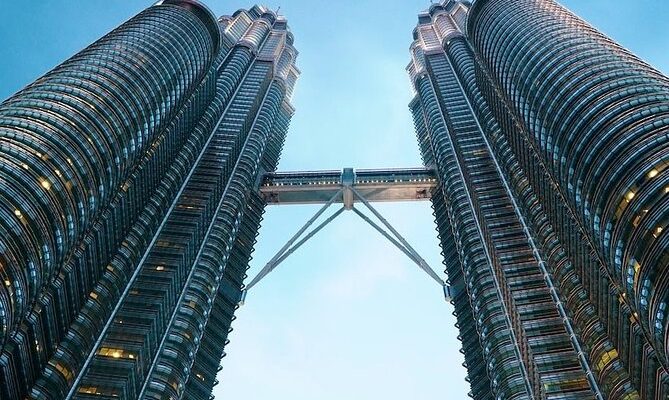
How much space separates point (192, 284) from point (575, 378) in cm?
5435

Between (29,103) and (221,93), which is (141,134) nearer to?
(29,103)

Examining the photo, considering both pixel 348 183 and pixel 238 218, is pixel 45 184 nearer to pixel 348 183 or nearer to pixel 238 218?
pixel 238 218

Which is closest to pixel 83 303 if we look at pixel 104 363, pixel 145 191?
pixel 104 363

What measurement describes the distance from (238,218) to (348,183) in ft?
105

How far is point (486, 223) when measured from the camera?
365 feet

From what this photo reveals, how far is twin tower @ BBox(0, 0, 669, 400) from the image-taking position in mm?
65188

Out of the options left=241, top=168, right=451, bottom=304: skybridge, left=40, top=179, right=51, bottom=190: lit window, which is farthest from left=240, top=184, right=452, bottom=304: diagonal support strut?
left=40, top=179, right=51, bottom=190: lit window

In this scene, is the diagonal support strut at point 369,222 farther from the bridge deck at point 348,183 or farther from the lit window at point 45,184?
the lit window at point 45,184

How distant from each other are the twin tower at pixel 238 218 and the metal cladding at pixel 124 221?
32 centimetres

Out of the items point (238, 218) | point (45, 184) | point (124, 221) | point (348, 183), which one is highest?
point (348, 183)

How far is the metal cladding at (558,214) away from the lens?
60875 millimetres

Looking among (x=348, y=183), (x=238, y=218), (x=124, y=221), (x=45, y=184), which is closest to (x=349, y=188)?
(x=348, y=183)

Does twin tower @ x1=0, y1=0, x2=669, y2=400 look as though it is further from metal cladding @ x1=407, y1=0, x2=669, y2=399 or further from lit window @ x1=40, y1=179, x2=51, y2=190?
lit window @ x1=40, y1=179, x2=51, y2=190

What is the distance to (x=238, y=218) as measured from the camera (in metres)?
127
